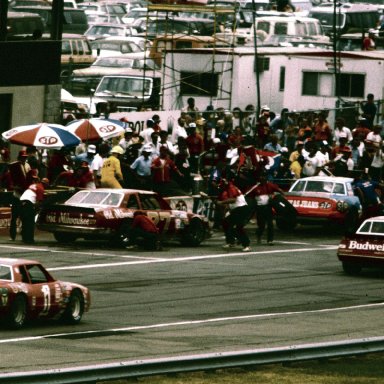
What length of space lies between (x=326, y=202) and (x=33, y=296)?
612 inches

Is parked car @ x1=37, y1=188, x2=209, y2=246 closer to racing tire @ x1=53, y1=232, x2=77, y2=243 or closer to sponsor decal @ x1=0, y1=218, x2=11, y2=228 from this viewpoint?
racing tire @ x1=53, y1=232, x2=77, y2=243

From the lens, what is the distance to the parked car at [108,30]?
230ft

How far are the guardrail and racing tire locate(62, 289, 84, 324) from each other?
5594 mm

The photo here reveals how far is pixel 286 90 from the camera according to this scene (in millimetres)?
49438

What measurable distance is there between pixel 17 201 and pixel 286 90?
19.7 metres

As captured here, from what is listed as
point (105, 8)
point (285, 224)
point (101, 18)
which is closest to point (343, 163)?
point (285, 224)

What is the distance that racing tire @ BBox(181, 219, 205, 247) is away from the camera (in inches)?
1282

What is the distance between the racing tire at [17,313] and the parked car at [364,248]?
31.3ft

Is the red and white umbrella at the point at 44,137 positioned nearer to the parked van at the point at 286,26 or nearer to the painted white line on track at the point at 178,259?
the painted white line on track at the point at 178,259

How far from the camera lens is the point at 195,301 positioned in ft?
80.5

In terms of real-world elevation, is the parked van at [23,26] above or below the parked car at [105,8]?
above

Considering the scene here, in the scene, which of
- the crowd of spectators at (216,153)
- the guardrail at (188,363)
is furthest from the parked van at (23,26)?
the guardrail at (188,363)

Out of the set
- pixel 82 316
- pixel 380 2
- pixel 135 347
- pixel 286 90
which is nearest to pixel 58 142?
pixel 82 316

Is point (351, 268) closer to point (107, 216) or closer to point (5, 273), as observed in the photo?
point (107, 216)
